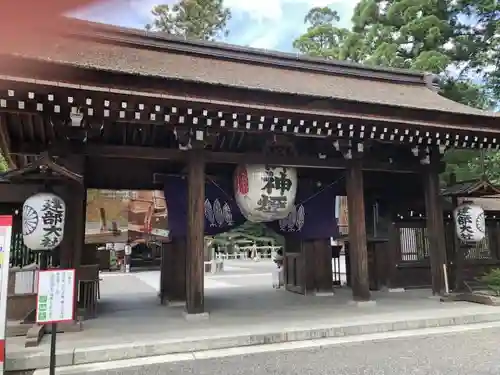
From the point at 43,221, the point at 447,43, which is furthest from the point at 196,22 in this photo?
the point at 43,221

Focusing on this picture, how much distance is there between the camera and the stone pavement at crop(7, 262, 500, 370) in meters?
5.18

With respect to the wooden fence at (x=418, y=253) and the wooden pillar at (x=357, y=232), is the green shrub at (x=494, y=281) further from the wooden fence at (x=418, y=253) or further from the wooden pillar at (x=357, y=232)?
the wooden pillar at (x=357, y=232)

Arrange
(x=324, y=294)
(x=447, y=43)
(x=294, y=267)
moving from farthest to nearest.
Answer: (x=447, y=43)
(x=294, y=267)
(x=324, y=294)

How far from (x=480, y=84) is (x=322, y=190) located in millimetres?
10842

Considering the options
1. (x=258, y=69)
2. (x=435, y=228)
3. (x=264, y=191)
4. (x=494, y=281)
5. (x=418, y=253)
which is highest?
(x=258, y=69)

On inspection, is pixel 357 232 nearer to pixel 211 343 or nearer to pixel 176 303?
pixel 211 343

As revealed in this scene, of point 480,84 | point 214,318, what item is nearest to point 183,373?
point 214,318

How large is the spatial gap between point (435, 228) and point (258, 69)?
18.0 ft

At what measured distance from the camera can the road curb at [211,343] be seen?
16.0 feet

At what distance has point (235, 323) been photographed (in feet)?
21.9

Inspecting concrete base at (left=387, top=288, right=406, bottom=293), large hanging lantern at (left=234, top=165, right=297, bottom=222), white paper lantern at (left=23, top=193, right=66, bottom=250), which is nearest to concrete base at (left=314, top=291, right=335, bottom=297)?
concrete base at (left=387, top=288, right=406, bottom=293)

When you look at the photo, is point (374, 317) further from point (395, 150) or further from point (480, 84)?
point (480, 84)

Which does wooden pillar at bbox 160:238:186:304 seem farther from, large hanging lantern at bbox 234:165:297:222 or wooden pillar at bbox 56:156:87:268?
wooden pillar at bbox 56:156:87:268

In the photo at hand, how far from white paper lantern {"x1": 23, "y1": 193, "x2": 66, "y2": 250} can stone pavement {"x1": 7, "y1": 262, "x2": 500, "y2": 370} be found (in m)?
1.35
